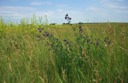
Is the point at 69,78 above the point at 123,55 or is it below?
below

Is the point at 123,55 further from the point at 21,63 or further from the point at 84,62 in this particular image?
the point at 21,63

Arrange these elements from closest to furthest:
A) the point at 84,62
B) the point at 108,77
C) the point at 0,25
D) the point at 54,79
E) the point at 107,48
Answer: the point at 108,77 < the point at 54,79 < the point at 84,62 < the point at 107,48 < the point at 0,25

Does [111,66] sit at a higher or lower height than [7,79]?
higher

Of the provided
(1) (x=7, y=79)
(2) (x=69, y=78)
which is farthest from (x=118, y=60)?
(1) (x=7, y=79)

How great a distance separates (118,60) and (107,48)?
0.52 metres

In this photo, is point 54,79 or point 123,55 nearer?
point 54,79

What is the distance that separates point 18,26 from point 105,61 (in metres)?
8.11

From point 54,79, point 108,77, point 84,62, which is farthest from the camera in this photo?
point 84,62

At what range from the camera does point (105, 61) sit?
279 cm

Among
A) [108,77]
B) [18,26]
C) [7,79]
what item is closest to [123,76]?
[108,77]

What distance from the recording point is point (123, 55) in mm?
2951

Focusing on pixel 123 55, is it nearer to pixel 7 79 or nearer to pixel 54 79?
pixel 54 79

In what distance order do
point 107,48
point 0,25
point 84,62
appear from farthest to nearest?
point 0,25, point 107,48, point 84,62

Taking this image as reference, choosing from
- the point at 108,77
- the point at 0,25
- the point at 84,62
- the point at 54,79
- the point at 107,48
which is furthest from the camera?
the point at 0,25
